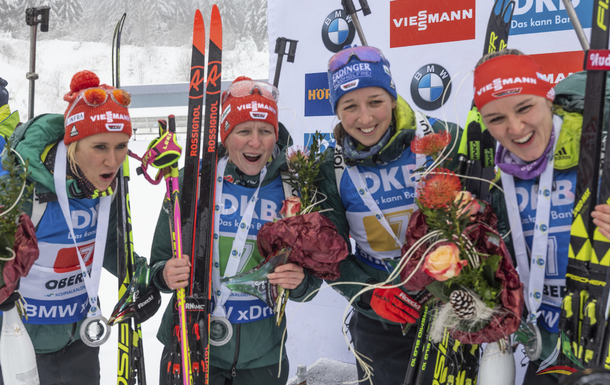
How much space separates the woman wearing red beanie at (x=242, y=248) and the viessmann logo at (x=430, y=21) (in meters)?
1.47

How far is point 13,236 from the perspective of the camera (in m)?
1.63

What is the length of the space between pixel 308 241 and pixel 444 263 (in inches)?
21.0

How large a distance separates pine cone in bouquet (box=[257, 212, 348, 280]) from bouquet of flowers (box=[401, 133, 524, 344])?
32 centimetres

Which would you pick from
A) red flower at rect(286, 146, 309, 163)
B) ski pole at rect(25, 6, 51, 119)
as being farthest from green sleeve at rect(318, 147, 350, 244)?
ski pole at rect(25, 6, 51, 119)

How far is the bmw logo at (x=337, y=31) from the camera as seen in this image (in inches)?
124

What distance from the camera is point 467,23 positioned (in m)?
2.82

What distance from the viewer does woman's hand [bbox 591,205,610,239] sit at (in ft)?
4.33

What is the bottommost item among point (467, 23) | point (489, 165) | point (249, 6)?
point (489, 165)

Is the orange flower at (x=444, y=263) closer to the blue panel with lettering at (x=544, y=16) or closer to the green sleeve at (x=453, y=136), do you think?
the green sleeve at (x=453, y=136)

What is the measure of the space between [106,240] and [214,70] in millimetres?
962

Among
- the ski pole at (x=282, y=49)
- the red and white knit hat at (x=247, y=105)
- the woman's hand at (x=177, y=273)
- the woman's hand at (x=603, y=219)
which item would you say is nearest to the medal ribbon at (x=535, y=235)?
the woman's hand at (x=603, y=219)

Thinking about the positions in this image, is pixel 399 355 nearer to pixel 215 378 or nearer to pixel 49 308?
pixel 215 378

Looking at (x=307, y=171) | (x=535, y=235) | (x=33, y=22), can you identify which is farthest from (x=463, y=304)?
(x=33, y=22)

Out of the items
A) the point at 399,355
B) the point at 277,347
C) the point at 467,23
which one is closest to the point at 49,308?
the point at 277,347
